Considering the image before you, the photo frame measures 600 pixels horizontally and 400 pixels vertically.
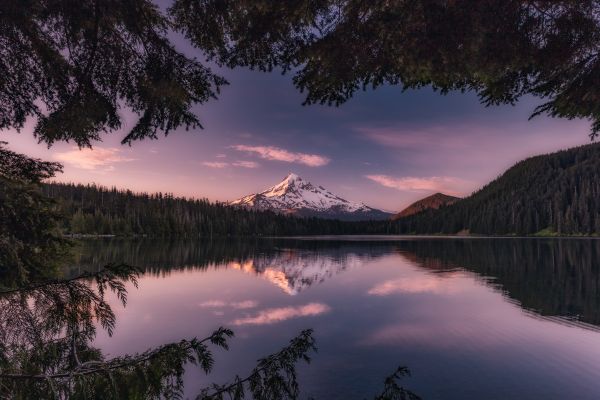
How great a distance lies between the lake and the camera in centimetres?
1377

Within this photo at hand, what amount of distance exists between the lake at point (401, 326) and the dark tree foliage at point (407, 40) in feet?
15.3

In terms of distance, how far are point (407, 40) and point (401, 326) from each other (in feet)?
66.3

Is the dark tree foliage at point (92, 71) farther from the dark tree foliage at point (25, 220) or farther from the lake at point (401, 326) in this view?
the lake at point (401, 326)

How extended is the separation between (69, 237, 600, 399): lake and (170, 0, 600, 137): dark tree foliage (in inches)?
184

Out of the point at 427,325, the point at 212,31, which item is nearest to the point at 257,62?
the point at 212,31

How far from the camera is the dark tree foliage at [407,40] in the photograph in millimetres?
4832

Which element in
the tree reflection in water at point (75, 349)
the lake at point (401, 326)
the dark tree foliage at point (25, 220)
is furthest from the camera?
the lake at point (401, 326)

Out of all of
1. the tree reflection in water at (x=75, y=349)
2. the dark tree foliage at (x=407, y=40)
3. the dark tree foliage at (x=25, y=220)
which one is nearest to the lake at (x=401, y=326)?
the dark tree foliage at (x=25, y=220)

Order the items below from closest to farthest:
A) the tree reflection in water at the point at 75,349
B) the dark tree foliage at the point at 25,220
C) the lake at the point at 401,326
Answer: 1. the tree reflection in water at the point at 75,349
2. the dark tree foliage at the point at 25,220
3. the lake at the point at 401,326

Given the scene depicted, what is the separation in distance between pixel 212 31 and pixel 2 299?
4.41 metres

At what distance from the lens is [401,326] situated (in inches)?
883

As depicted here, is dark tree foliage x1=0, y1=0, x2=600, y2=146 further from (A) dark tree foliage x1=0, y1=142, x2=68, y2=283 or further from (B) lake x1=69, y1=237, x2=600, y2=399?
(B) lake x1=69, y1=237, x2=600, y2=399

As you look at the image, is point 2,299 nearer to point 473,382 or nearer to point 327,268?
point 473,382

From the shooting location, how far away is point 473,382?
13.4 m
